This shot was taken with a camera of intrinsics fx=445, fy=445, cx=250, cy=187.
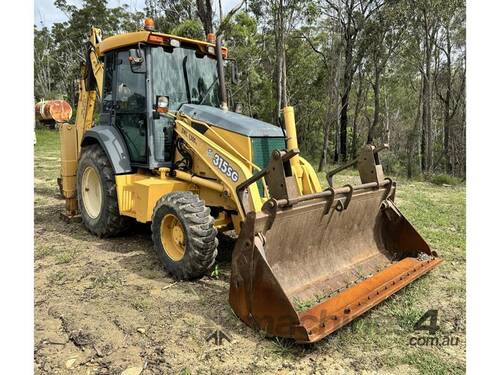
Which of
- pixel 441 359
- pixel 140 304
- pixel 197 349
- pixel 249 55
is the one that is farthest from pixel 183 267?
pixel 249 55

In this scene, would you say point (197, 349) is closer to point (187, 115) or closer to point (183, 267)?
point (183, 267)

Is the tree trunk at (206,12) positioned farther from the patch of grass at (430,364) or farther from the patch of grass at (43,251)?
the patch of grass at (430,364)

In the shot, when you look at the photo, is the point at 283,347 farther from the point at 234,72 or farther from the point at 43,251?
the point at 234,72

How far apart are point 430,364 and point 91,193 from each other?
483cm

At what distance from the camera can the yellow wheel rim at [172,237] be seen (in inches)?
177

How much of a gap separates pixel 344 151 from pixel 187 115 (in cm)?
1937

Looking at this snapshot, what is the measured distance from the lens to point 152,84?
5.23 meters

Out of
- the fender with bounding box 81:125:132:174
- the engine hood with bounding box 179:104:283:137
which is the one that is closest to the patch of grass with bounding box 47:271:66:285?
the fender with bounding box 81:125:132:174

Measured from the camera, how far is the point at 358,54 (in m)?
22.8

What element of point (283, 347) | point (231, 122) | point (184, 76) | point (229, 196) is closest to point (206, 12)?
point (184, 76)

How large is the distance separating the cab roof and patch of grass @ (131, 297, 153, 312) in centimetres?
290

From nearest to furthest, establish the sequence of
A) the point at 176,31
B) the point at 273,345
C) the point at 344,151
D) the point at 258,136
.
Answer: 1. the point at 273,345
2. the point at 258,136
3. the point at 176,31
4. the point at 344,151

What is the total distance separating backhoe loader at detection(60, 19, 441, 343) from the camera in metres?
3.50

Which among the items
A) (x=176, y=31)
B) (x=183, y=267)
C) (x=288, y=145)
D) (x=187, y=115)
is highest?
(x=176, y=31)
